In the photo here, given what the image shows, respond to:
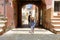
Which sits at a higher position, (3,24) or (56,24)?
(3,24)

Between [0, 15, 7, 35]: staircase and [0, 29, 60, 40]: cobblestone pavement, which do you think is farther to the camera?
[0, 15, 7, 35]: staircase

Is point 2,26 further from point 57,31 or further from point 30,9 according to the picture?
point 30,9

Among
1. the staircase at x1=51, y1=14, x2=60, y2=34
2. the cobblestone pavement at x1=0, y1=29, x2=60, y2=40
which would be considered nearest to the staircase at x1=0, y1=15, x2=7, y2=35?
the cobblestone pavement at x1=0, y1=29, x2=60, y2=40

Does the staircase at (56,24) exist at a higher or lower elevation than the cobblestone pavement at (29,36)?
higher

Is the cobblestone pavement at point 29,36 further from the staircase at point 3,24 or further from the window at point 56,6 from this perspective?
the window at point 56,6

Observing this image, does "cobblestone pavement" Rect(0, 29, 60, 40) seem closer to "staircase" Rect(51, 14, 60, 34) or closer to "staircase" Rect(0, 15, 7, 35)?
"staircase" Rect(0, 15, 7, 35)

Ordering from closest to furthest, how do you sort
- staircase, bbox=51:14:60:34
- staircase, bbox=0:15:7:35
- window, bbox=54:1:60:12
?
1. staircase, bbox=0:15:7:35
2. staircase, bbox=51:14:60:34
3. window, bbox=54:1:60:12

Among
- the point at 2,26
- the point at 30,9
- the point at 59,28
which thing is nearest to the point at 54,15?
the point at 59,28

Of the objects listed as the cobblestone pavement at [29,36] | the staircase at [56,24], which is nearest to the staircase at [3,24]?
the cobblestone pavement at [29,36]

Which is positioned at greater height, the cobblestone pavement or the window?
the window

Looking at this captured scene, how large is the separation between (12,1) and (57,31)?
22.2ft

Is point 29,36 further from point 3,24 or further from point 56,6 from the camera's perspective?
point 56,6

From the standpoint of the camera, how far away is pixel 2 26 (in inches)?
712

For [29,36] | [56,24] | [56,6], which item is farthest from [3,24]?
[56,6]
